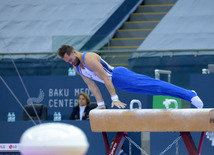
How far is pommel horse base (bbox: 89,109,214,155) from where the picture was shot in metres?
4.65

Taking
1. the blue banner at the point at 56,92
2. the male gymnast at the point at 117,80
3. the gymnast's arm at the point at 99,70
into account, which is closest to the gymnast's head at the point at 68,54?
the male gymnast at the point at 117,80

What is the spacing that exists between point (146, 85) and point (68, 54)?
100cm

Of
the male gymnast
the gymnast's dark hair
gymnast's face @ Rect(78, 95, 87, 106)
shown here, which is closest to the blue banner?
gymnast's face @ Rect(78, 95, 87, 106)

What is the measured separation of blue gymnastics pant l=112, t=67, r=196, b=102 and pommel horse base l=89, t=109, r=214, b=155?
249 mm

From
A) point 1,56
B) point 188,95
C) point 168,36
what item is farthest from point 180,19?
point 188,95

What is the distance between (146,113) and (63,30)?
7.45m

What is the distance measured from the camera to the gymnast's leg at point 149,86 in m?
4.84

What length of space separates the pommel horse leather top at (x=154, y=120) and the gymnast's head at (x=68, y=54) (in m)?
0.66

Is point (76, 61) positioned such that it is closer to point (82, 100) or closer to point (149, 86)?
point (149, 86)

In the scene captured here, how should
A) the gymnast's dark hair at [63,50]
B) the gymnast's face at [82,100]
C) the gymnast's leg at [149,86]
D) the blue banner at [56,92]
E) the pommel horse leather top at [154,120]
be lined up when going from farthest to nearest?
the blue banner at [56,92] < the gymnast's face at [82,100] < the gymnast's leg at [149,86] < the pommel horse leather top at [154,120] < the gymnast's dark hair at [63,50]

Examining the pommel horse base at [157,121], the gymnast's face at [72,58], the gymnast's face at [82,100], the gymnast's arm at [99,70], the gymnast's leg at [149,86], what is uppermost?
the gymnast's face at [72,58]

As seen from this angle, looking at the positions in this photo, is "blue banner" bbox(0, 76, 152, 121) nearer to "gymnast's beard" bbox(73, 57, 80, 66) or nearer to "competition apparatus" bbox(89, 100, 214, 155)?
"competition apparatus" bbox(89, 100, 214, 155)

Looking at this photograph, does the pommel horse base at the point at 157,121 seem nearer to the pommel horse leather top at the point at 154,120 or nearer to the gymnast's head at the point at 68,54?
the pommel horse leather top at the point at 154,120

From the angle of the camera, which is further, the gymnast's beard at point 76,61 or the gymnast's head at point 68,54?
the gymnast's beard at point 76,61
